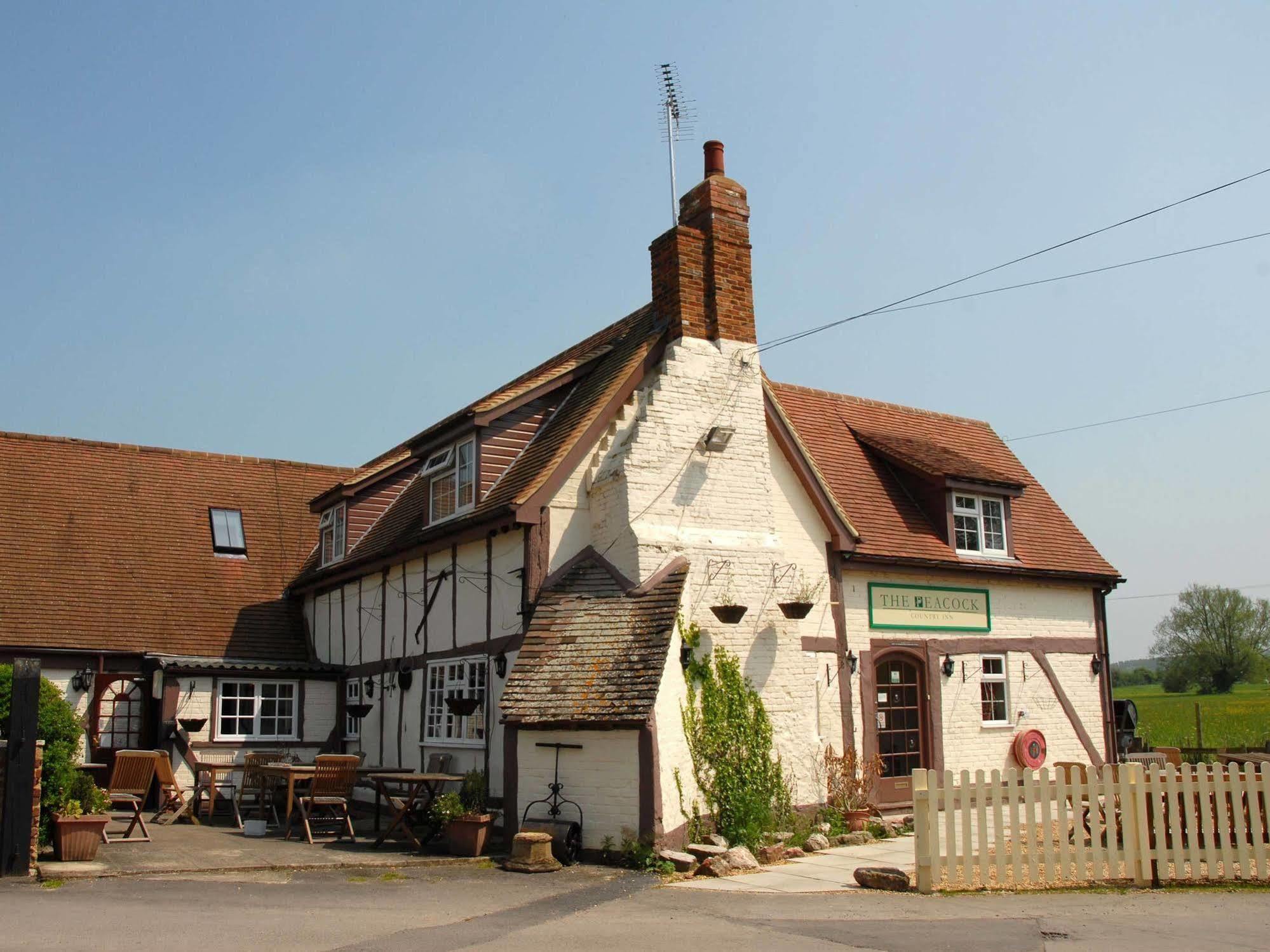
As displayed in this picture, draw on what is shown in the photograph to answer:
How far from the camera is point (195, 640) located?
20469 millimetres

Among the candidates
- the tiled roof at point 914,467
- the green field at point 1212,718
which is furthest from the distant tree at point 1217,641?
the tiled roof at point 914,467

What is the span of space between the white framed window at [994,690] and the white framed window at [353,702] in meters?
10.1

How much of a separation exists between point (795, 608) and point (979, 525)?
5784 millimetres

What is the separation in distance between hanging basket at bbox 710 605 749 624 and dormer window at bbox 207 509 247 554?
12510 millimetres

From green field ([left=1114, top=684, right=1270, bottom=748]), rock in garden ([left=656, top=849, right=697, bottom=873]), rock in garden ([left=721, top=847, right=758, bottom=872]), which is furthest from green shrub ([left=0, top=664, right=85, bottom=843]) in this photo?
green field ([left=1114, top=684, right=1270, bottom=748])

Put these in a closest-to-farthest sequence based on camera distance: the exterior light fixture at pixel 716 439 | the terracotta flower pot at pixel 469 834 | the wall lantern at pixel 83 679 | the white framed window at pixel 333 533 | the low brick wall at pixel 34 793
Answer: the low brick wall at pixel 34 793 → the terracotta flower pot at pixel 469 834 → the exterior light fixture at pixel 716 439 → the wall lantern at pixel 83 679 → the white framed window at pixel 333 533

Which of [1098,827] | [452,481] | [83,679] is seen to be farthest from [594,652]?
[83,679]

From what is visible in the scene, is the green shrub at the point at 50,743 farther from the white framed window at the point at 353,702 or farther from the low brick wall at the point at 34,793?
the white framed window at the point at 353,702

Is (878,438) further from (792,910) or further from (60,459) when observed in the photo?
(60,459)

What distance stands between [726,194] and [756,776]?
8.03 meters

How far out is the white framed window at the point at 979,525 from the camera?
18547 mm

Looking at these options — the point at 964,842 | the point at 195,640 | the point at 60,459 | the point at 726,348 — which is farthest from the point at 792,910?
the point at 60,459

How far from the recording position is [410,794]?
1377cm

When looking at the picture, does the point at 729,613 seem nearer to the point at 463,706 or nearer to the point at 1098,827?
the point at 463,706
